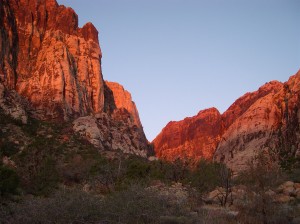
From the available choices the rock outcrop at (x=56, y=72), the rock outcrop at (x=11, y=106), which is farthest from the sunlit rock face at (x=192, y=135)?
the rock outcrop at (x=11, y=106)

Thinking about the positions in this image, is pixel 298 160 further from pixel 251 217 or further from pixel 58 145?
pixel 251 217

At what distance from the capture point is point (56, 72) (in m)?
72.8

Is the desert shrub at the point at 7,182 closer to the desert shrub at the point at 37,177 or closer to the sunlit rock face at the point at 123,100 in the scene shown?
the desert shrub at the point at 37,177

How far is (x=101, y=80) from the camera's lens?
286 ft

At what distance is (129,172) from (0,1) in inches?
1905

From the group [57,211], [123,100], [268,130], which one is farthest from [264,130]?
[57,211]

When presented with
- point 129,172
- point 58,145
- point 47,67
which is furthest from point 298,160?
point 47,67

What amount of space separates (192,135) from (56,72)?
8265 cm

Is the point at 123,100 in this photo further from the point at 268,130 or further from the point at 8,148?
the point at 8,148

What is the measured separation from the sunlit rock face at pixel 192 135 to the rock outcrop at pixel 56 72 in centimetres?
4406

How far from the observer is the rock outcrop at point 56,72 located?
219 ft

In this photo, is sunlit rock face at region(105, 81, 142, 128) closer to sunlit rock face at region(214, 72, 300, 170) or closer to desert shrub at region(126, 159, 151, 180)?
sunlit rock face at region(214, 72, 300, 170)

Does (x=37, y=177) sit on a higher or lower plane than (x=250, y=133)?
lower

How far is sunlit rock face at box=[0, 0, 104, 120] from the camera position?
6919 cm
